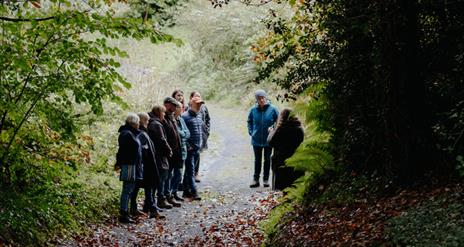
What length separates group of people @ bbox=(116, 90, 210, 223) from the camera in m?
9.56

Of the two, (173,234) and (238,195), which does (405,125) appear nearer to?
(173,234)

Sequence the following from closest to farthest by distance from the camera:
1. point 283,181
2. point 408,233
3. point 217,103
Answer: point 408,233
point 283,181
point 217,103

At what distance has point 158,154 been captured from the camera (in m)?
10.5

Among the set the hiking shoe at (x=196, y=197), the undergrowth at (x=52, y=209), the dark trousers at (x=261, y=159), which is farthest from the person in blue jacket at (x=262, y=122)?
the undergrowth at (x=52, y=209)

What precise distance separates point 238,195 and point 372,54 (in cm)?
658

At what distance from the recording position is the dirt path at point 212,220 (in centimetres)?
881

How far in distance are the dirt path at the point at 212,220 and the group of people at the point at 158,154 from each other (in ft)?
1.21

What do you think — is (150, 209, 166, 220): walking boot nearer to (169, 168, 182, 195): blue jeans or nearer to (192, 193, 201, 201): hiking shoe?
(169, 168, 182, 195): blue jeans

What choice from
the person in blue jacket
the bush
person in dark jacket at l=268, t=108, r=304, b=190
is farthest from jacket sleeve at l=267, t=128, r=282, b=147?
the bush

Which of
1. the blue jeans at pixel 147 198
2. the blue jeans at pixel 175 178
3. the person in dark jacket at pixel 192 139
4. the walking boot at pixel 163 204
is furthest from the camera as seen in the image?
the person in dark jacket at pixel 192 139

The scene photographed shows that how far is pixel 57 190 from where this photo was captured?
898cm

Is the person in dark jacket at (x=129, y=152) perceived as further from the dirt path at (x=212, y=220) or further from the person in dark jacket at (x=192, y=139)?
the person in dark jacket at (x=192, y=139)

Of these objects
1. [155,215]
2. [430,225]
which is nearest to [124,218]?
[155,215]

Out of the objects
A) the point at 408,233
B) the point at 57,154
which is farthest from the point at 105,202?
the point at 408,233
